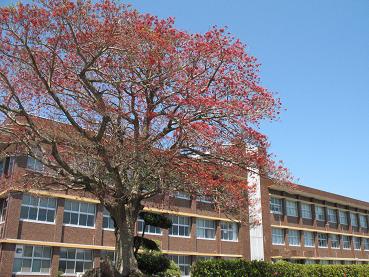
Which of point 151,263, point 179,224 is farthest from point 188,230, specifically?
point 151,263

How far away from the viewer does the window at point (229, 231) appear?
104 ft

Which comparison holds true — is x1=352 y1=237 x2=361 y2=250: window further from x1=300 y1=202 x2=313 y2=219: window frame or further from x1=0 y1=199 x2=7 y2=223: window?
x1=0 y1=199 x2=7 y2=223: window

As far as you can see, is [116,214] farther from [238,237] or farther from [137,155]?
[238,237]

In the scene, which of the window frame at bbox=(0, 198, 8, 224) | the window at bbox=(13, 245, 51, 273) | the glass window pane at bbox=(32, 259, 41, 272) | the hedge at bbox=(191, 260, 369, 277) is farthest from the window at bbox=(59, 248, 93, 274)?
the hedge at bbox=(191, 260, 369, 277)

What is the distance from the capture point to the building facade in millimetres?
21203

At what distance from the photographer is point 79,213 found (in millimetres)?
23750

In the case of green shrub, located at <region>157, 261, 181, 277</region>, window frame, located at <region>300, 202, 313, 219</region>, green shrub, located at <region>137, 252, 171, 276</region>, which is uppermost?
window frame, located at <region>300, 202, 313, 219</region>

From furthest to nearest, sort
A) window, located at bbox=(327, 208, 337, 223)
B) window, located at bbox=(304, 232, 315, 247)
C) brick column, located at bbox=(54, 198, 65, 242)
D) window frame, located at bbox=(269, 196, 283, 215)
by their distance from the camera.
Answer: window, located at bbox=(327, 208, 337, 223), window, located at bbox=(304, 232, 315, 247), window frame, located at bbox=(269, 196, 283, 215), brick column, located at bbox=(54, 198, 65, 242)

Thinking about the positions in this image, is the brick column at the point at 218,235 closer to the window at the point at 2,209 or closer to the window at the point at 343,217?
the window at the point at 2,209

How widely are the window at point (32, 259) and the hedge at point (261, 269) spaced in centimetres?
1025

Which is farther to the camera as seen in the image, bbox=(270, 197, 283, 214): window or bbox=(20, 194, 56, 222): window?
bbox=(270, 197, 283, 214): window

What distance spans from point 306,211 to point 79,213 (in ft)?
79.9

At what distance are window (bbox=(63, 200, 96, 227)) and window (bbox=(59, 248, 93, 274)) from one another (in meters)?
1.46

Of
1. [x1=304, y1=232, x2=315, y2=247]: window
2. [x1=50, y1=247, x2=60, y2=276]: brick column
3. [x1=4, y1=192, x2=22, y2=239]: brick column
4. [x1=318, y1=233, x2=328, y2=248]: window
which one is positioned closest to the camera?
[x1=4, y1=192, x2=22, y2=239]: brick column
